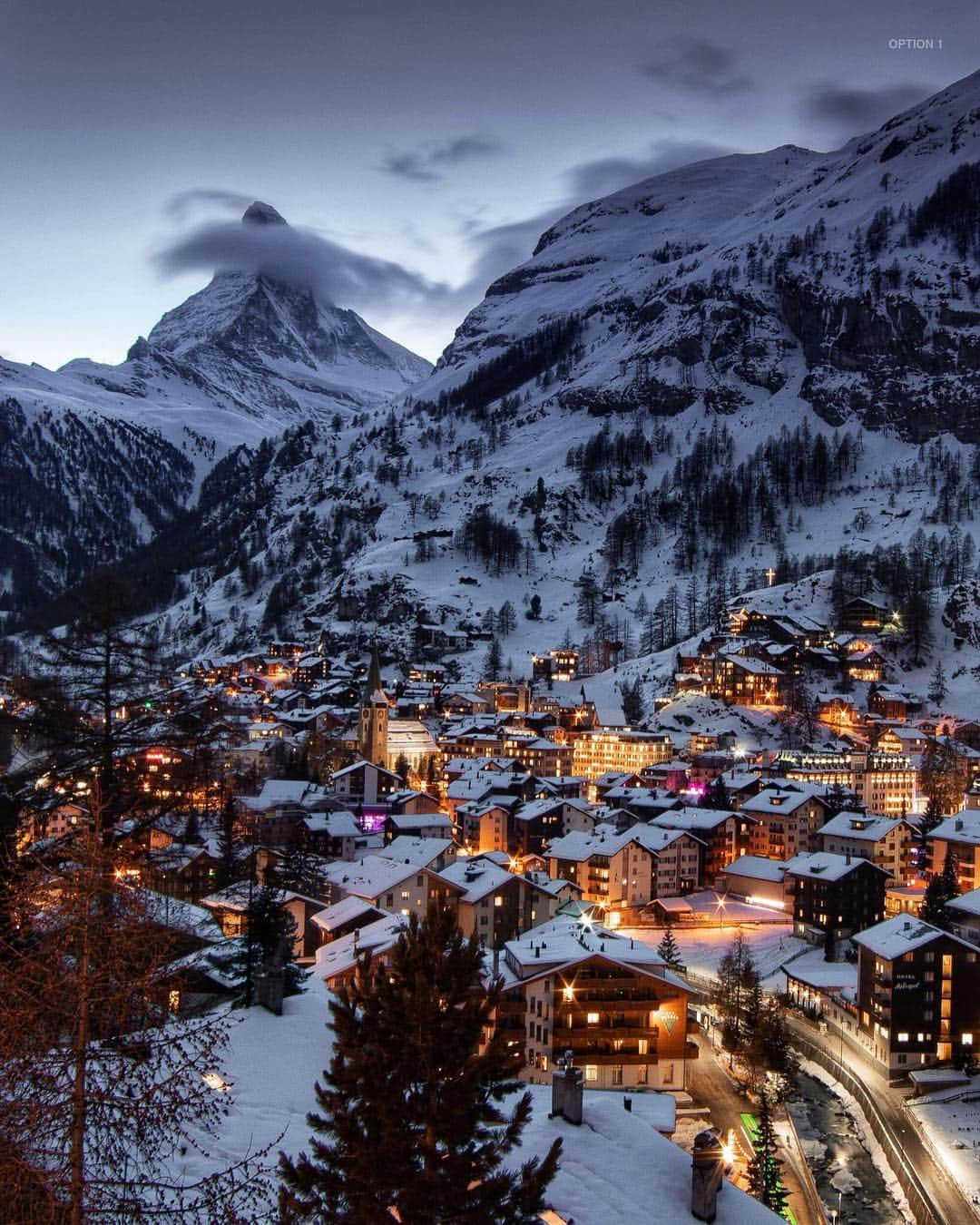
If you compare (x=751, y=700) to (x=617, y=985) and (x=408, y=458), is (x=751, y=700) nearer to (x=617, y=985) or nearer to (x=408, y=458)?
(x=617, y=985)

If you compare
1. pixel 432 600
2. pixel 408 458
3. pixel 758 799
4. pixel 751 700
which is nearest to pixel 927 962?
pixel 758 799

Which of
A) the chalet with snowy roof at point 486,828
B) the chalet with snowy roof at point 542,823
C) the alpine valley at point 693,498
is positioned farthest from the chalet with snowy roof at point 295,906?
the alpine valley at point 693,498

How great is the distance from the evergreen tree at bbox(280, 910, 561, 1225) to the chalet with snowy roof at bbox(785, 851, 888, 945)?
145ft

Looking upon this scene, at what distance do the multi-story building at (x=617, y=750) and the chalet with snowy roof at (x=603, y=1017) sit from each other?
51.8 metres

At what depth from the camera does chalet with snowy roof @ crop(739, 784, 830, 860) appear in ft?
216

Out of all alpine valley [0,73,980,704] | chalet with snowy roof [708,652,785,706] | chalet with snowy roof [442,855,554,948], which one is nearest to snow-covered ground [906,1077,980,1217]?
chalet with snowy roof [442,855,554,948]

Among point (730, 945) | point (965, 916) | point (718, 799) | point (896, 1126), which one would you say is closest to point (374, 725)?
point (718, 799)

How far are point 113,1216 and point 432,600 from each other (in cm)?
13581

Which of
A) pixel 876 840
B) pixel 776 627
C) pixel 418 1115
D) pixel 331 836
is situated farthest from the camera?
pixel 776 627

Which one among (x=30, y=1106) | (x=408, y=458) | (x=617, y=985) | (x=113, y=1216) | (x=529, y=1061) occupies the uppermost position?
(x=408, y=458)

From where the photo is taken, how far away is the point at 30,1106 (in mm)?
6344

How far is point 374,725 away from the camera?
284ft

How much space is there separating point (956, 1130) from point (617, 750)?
6002 centimetres

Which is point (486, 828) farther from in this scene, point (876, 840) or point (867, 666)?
point (867, 666)
